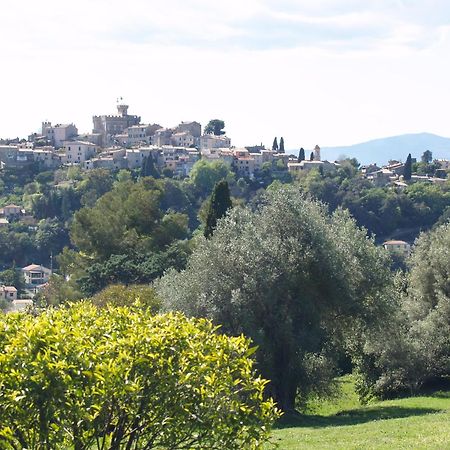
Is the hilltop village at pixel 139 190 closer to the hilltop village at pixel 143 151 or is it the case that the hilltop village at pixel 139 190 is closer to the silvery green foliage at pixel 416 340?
the hilltop village at pixel 143 151

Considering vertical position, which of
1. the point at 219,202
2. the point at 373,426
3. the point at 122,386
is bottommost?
the point at 373,426

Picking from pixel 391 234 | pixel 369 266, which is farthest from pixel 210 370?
pixel 391 234

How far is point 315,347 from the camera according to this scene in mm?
22906

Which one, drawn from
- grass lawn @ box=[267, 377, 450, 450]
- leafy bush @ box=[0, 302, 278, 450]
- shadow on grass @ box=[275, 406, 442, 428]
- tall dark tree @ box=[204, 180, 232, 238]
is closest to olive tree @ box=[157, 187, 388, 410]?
shadow on grass @ box=[275, 406, 442, 428]

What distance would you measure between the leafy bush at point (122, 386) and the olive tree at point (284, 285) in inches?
481

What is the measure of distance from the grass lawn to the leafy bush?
305 cm

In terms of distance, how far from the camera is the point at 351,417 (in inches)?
853

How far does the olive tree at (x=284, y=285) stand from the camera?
867 inches

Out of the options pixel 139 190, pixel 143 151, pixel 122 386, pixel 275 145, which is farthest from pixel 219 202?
pixel 275 145

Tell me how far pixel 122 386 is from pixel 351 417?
573 inches

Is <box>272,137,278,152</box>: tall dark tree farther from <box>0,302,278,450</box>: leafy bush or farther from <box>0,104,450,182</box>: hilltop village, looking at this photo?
<box>0,302,278,450</box>: leafy bush

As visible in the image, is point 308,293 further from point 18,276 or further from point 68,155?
point 68,155

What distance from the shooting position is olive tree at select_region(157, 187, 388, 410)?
22.0 meters

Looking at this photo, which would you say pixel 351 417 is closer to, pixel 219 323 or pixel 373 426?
pixel 373 426
